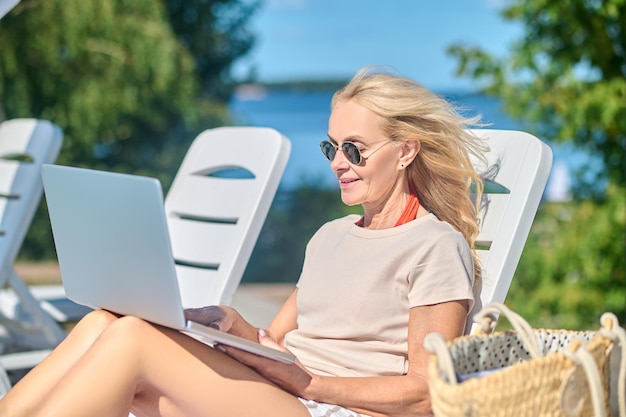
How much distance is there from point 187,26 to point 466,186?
23.4 feet

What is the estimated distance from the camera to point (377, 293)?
2439 millimetres

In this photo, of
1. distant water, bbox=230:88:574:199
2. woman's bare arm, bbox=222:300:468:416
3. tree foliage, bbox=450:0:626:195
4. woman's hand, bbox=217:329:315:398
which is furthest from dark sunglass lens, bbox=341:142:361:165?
tree foliage, bbox=450:0:626:195

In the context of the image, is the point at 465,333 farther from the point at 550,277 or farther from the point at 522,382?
the point at 550,277

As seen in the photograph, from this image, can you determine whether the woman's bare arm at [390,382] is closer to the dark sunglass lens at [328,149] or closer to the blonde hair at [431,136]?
the blonde hair at [431,136]

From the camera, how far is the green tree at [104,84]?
25.0 feet

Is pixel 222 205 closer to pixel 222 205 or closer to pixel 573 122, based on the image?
pixel 222 205

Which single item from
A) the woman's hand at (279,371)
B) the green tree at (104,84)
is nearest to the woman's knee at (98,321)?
the woman's hand at (279,371)

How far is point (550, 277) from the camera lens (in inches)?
234

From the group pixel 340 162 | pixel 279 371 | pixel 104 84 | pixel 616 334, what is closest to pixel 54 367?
pixel 279 371

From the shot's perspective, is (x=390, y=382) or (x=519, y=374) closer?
(x=519, y=374)

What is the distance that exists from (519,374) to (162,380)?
2.68ft

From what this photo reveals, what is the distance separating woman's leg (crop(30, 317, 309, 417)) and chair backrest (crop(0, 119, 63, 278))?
6.94 ft

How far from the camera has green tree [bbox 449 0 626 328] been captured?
5.71m

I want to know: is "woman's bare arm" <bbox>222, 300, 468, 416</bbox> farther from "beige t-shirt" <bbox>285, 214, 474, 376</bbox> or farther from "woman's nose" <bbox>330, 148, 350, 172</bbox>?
"woman's nose" <bbox>330, 148, 350, 172</bbox>
